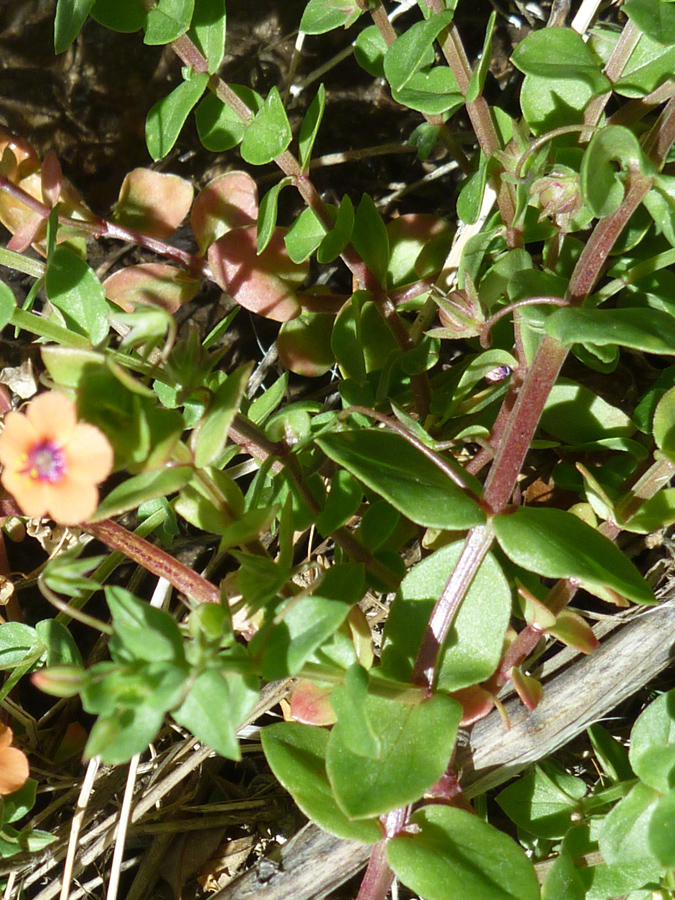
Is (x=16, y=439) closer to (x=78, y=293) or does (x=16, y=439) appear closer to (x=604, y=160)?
(x=78, y=293)

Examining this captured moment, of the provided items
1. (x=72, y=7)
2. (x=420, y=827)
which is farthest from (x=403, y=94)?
(x=420, y=827)

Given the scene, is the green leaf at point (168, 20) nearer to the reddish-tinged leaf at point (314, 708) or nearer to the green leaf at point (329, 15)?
the green leaf at point (329, 15)

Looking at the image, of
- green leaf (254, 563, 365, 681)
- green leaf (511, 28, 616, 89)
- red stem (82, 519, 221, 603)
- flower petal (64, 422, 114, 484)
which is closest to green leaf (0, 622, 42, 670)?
red stem (82, 519, 221, 603)

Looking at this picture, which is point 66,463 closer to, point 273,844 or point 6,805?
point 6,805

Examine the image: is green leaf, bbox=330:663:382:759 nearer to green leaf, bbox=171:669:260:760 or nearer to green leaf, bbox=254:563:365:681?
green leaf, bbox=254:563:365:681

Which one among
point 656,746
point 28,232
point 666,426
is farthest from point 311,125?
point 656,746

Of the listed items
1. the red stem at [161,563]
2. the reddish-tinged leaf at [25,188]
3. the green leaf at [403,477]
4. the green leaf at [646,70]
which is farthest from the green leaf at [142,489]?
the green leaf at [646,70]
